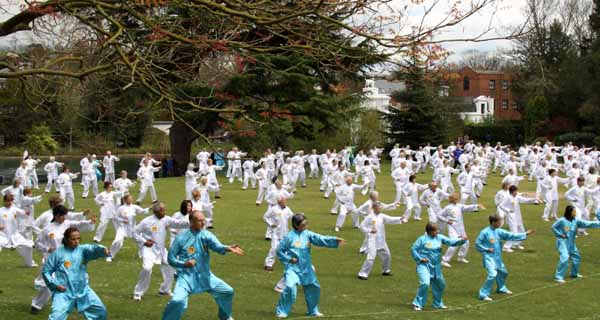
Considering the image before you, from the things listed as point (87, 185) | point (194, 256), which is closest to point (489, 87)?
point (87, 185)

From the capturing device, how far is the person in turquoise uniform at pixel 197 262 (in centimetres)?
994

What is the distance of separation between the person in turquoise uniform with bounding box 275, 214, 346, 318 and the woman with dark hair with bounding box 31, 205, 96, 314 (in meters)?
3.26

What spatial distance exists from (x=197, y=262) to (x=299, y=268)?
1.96m

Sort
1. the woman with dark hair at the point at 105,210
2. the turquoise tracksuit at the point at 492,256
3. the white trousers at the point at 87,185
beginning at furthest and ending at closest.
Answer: the white trousers at the point at 87,185, the woman with dark hair at the point at 105,210, the turquoise tracksuit at the point at 492,256

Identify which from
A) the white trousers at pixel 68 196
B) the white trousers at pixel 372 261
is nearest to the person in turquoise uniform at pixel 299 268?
the white trousers at pixel 372 261

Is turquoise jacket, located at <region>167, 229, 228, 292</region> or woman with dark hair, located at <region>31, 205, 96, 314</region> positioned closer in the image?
turquoise jacket, located at <region>167, 229, 228, 292</region>

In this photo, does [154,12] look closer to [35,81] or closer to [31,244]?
[35,81]

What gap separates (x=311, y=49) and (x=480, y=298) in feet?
20.5

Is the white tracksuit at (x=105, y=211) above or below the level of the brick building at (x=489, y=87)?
below

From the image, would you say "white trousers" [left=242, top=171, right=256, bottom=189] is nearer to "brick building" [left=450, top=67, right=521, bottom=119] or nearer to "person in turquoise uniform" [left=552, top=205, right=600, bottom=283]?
"person in turquoise uniform" [left=552, top=205, right=600, bottom=283]

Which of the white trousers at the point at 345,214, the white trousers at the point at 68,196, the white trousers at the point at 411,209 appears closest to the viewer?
the white trousers at the point at 345,214

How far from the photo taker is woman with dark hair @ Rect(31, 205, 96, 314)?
37.0 feet

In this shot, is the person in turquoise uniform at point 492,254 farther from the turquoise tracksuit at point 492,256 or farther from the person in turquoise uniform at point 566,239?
the person in turquoise uniform at point 566,239

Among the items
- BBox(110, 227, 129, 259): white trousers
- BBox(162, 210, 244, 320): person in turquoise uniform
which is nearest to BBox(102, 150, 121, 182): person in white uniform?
BBox(110, 227, 129, 259): white trousers
